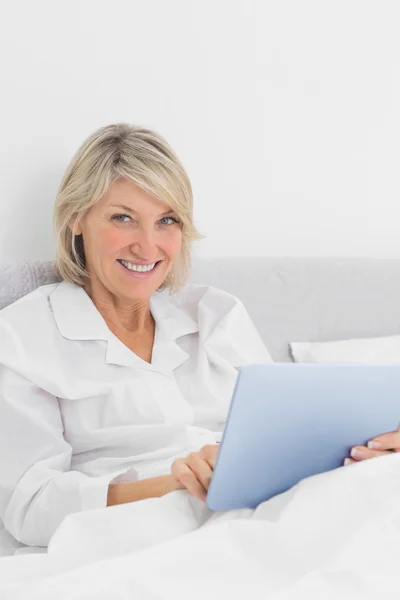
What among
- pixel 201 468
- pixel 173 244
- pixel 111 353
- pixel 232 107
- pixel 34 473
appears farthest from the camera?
pixel 232 107

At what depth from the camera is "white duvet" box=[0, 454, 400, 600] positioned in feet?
2.83

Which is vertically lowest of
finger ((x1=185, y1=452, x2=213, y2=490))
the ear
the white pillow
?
the white pillow

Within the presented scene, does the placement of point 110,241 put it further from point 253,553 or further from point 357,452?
point 253,553

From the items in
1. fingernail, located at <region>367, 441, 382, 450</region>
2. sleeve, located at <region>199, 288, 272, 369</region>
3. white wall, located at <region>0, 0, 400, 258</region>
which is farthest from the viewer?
white wall, located at <region>0, 0, 400, 258</region>

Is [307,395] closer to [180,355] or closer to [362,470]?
[362,470]

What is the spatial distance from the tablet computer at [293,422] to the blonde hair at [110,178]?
673 millimetres

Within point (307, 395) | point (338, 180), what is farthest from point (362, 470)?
point (338, 180)

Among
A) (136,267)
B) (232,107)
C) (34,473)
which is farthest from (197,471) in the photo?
(232,107)

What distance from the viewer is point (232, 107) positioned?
6.84 ft

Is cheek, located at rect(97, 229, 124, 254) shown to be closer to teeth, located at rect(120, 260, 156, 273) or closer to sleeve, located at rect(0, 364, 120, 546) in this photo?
teeth, located at rect(120, 260, 156, 273)

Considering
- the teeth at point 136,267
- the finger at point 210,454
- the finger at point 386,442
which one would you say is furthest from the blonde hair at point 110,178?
the finger at point 386,442

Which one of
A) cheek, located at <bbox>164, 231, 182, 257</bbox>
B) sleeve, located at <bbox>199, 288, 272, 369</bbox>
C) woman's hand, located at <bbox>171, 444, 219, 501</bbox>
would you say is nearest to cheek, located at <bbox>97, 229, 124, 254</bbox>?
cheek, located at <bbox>164, 231, 182, 257</bbox>

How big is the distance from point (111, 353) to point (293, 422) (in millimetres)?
570

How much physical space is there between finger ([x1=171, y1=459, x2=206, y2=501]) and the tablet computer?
0.22ft
